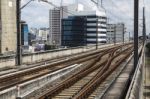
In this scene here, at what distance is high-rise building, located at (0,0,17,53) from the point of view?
416 feet

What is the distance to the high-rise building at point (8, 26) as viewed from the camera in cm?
12688

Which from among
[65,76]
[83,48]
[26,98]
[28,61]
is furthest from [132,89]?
[83,48]

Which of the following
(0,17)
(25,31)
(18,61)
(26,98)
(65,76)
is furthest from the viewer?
(25,31)

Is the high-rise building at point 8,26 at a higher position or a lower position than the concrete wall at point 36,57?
higher

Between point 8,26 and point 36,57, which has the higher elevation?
point 8,26

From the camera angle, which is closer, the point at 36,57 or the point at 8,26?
the point at 36,57

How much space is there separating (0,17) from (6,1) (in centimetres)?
796

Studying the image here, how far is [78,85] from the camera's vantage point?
3075cm

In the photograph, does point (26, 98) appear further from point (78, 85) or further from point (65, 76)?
point (65, 76)

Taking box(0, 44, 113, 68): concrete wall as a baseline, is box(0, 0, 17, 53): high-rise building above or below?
above

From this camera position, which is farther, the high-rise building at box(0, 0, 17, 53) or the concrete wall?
the high-rise building at box(0, 0, 17, 53)

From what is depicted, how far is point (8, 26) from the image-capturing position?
436 feet

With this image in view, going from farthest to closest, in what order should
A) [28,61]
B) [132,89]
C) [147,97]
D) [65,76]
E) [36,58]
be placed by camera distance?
[36,58] → [28,61] → [65,76] → [147,97] → [132,89]

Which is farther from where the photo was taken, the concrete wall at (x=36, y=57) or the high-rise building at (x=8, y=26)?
the high-rise building at (x=8, y=26)
